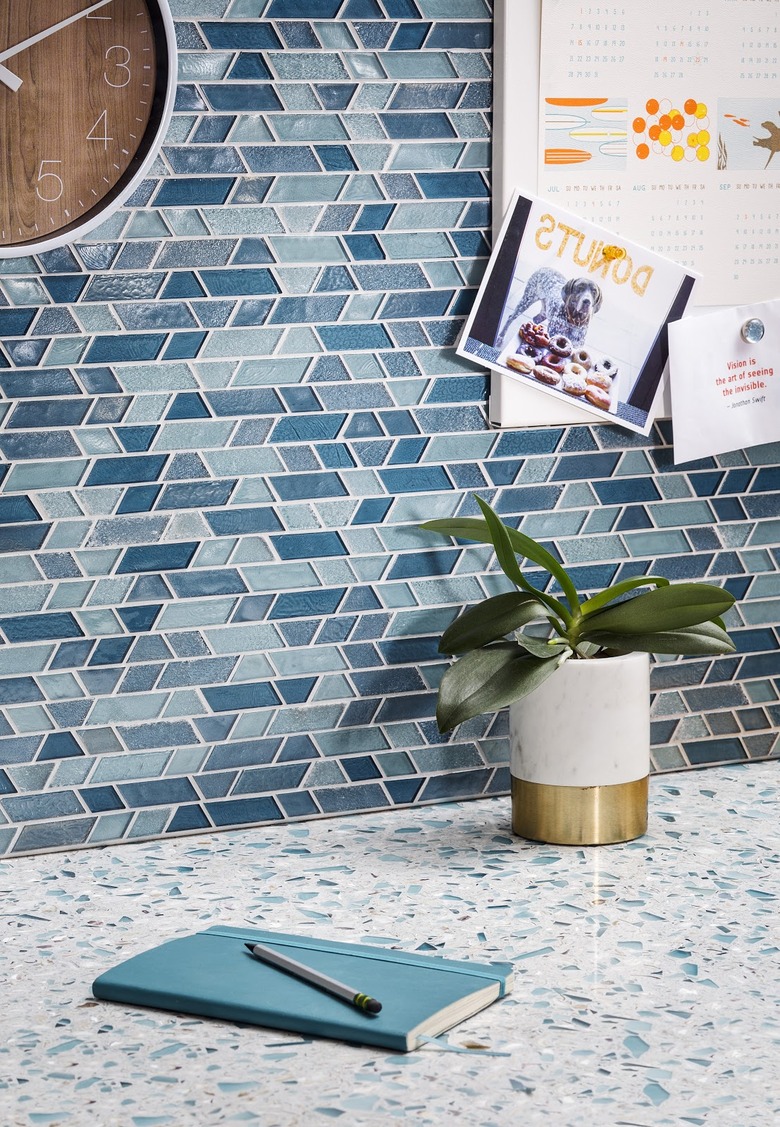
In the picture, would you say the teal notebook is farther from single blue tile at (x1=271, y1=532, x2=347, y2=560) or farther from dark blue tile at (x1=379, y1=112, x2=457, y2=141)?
dark blue tile at (x1=379, y1=112, x2=457, y2=141)

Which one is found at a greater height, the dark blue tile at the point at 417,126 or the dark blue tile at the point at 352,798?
the dark blue tile at the point at 417,126

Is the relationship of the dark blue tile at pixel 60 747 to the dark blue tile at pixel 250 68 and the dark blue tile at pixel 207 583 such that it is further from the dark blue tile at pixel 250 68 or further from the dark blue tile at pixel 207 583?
the dark blue tile at pixel 250 68

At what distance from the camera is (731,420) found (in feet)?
4.81

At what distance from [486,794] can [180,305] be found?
1.92 ft

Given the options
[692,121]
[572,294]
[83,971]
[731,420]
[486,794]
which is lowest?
[486,794]

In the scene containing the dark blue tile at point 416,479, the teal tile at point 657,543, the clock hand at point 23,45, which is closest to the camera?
the clock hand at point 23,45

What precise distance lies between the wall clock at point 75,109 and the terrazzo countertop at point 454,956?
1.88ft

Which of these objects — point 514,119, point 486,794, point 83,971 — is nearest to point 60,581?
point 83,971

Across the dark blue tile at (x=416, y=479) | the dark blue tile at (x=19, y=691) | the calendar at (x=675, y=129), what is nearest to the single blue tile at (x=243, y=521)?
the dark blue tile at (x=416, y=479)

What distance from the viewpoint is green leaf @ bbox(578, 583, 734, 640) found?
1.21 metres

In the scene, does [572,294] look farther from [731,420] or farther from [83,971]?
[83,971]

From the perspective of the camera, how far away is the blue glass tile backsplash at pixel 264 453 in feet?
4.05

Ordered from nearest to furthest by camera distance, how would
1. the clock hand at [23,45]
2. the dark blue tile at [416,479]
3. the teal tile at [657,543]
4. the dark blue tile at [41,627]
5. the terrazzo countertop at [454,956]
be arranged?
the terrazzo countertop at [454,956] < the clock hand at [23,45] < the dark blue tile at [41,627] < the dark blue tile at [416,479] < the teal tile at [657,543]

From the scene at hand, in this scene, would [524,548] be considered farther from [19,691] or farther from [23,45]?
[23,45]
